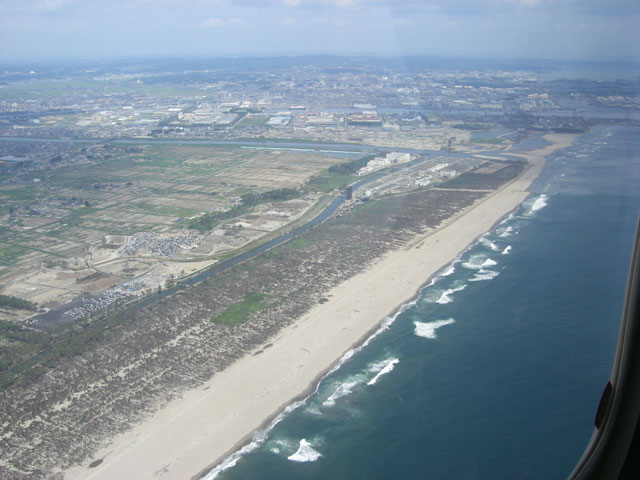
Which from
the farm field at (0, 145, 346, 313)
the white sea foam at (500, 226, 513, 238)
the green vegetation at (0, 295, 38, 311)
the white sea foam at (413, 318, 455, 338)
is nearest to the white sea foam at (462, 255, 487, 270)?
the white sea foam at (500, 226, 513, 238)

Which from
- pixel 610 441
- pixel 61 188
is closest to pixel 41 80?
pixel 61 188

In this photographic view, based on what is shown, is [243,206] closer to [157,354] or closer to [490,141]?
[157,354]

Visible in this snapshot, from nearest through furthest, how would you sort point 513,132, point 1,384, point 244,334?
point 1,384, point 244,334, point 513,132

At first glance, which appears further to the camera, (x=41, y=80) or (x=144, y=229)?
(x=41, y=80)

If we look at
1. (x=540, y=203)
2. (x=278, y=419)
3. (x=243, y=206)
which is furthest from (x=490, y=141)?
(x=278, y=419)

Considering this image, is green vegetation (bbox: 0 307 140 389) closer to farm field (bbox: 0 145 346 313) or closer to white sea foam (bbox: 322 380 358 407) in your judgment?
farm field (bbox: 0 145 346 313)

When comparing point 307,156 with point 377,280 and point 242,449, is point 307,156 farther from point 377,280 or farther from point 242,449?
point 242,449
